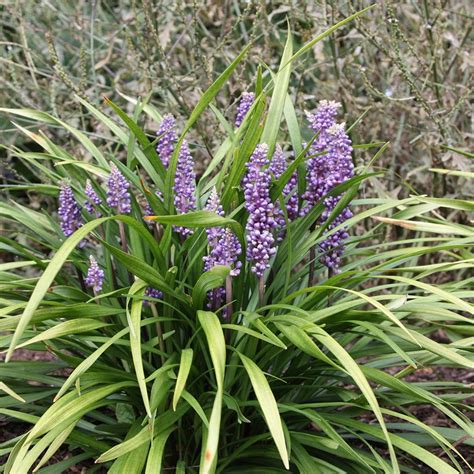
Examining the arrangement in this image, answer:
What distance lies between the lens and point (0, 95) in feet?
15.7

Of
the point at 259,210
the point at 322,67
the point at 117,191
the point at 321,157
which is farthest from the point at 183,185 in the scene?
the point at 322,67

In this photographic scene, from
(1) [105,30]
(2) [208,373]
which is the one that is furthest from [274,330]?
(1) [105,30]

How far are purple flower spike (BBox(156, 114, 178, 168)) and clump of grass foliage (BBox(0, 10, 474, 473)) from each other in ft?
0.11

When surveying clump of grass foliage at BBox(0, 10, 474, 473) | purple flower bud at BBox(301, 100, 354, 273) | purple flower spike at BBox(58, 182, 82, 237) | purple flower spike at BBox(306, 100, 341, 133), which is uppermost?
purple flower spike at BBox(306, 100, 341, 133)

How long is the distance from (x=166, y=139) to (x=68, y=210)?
40cm

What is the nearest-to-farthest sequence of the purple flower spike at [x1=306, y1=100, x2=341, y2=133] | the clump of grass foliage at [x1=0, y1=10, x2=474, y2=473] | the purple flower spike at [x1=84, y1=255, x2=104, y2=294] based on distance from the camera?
the clump of grass foliage at [x1=0, y1=10, x2=474, y2=473], the purple flower spike at [x1=84, y1=255, x2=104, y2=294], the purple flower spike at [x1=306, y1=100, x2=341, y2=133]

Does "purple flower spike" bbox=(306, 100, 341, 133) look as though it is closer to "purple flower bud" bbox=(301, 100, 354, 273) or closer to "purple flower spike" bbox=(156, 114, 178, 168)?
"purple flower bud" bbox=(301, 100, 354, 273)

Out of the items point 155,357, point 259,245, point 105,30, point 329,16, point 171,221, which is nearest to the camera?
point 171,221

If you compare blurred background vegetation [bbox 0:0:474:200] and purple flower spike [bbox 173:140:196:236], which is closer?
purple flower spike [bbox 173:140:196:236]

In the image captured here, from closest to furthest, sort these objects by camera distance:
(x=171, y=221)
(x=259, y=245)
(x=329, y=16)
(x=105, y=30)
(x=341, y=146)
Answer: (x=171, y=221) < (x=259, y=245) < (x=341, y=146) < (x=329, y=16) < (x=105, y=30)

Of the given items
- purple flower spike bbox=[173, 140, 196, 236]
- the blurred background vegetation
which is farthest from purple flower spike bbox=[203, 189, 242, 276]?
the blurred background vegetation

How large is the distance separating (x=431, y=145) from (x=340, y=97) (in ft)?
1.81

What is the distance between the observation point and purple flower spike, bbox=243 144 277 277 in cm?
239

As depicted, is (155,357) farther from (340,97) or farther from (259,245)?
(340,97)
